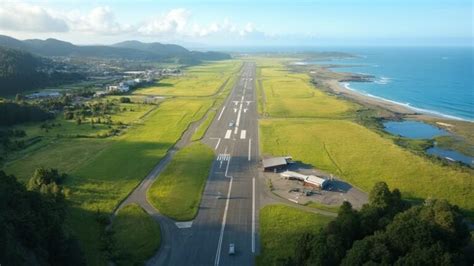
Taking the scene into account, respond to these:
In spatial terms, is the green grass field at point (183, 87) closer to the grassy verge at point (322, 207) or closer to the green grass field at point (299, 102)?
the green grass field at point (299, 102)

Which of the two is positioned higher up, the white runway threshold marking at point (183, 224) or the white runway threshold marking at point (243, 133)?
the white runway threshold marking at point (243, 133)

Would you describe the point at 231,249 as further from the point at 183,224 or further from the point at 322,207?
the point at 322,207

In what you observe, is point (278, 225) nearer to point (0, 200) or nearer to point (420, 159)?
point (0, 200)

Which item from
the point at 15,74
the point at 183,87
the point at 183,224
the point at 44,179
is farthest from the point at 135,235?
the point at 15,74

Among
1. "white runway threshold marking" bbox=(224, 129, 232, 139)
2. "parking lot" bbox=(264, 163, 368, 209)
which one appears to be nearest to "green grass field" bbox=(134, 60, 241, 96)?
"white runway threshold marking" bbox=(224, 129, 232, 139)

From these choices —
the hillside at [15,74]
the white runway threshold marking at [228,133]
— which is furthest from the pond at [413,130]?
the hillside at [15,74]

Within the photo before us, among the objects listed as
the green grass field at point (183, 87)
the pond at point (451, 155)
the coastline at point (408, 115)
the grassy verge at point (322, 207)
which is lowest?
the pond at point (451, 155)

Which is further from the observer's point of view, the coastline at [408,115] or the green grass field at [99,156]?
the coastline at [408,115]
